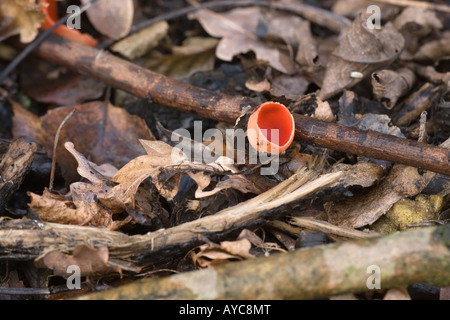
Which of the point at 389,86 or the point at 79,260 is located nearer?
the point at 79,260

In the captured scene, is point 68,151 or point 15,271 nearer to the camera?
point 15,271

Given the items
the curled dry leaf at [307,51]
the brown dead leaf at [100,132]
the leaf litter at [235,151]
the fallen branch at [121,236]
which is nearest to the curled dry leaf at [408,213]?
the leaf litter at [235,151]

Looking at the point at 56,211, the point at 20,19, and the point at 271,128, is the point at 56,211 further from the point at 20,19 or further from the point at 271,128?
the point at 20,19

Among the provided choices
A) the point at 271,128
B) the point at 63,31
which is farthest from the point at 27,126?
the point at 271,128

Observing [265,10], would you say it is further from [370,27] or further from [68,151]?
[68,151]

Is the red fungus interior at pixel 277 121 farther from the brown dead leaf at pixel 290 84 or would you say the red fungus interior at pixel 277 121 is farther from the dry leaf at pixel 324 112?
the brown dead leaf at pixel 290 84

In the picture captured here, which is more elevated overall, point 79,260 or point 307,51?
point 307,51
